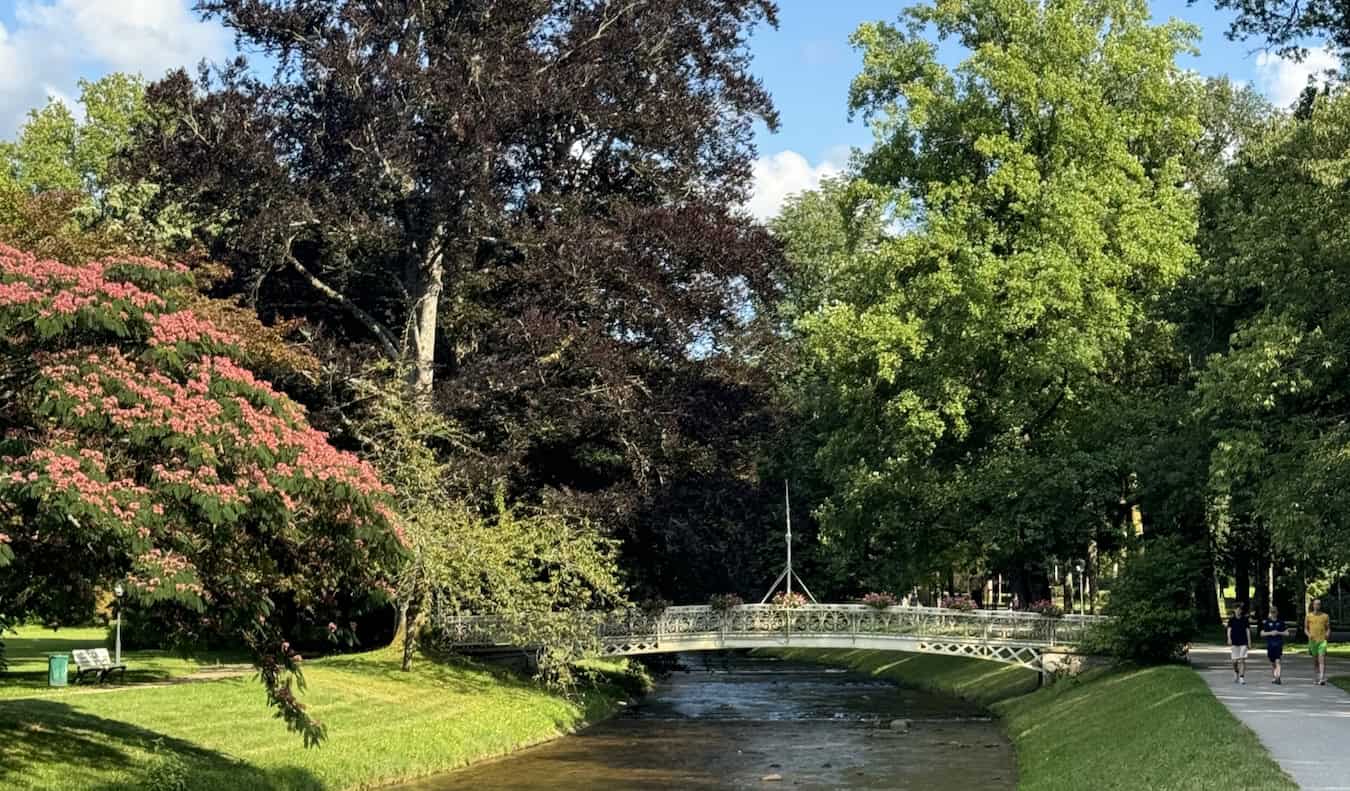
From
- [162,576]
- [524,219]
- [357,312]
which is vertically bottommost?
[162,576]

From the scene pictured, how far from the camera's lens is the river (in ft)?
89.8

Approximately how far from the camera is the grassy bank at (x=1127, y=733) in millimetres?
18359

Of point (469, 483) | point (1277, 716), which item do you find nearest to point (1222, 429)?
point (1277, 716)

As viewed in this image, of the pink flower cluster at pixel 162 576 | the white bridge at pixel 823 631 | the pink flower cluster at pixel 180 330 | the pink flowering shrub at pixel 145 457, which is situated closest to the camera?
the pink flowering shrub at pixel 145 457

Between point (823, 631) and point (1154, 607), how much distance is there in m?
10.7

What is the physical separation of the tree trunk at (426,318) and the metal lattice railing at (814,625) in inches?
277

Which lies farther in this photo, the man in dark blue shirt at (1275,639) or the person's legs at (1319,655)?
the man in dark blue shirt at (1275,639)

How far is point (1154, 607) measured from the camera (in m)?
33.2

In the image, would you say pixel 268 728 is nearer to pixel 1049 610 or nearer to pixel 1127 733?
pixel 1127 733

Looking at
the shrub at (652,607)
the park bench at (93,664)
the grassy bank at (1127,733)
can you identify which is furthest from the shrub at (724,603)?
the park bench at (93,664)

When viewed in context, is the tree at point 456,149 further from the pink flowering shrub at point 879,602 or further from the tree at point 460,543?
the pink flowering shrub at point 879,602

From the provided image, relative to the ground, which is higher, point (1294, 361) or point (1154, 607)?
point (1294, 361)

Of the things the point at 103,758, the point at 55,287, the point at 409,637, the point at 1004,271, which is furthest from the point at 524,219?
the point at 55,287

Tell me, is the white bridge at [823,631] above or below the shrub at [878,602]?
below
